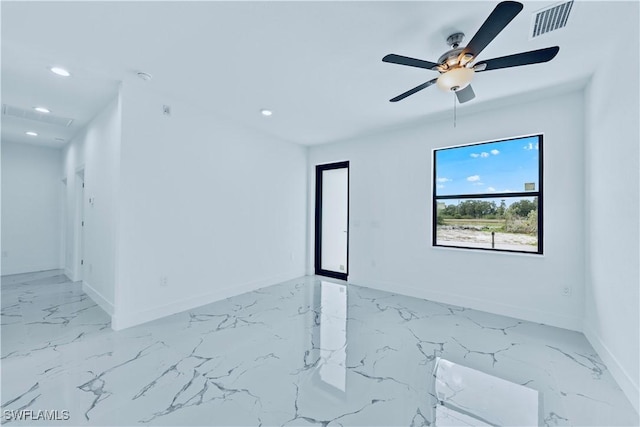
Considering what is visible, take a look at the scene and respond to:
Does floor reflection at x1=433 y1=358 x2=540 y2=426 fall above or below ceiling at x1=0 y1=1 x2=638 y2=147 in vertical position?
below

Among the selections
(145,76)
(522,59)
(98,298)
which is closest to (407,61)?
(522,59)

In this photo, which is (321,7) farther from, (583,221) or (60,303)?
(60,303)

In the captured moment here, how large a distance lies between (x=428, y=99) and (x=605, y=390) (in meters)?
3.01

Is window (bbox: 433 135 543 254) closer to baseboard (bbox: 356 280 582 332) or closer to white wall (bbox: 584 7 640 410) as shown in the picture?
white wall (bbox: 584 7 640 410)

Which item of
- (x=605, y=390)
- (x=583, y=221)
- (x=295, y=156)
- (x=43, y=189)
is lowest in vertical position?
(x=605, y=390)

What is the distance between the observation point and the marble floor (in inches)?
67.0

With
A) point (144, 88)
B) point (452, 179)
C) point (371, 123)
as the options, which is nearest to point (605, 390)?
point (452, 179)

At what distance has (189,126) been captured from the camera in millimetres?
3502

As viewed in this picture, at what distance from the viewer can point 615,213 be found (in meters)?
2.18

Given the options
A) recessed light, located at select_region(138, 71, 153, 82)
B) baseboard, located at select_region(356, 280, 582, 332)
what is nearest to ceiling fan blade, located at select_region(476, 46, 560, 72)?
baseboard, located at select_region(356, 280, 582, 332)

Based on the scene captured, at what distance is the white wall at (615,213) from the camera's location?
187cm

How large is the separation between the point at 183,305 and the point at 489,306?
3.92 m

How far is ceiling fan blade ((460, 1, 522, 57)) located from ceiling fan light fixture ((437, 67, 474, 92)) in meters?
0.16

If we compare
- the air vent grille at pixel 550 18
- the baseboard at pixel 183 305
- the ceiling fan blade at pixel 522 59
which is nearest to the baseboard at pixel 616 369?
the ceiling fan blade at pixel 522 59
